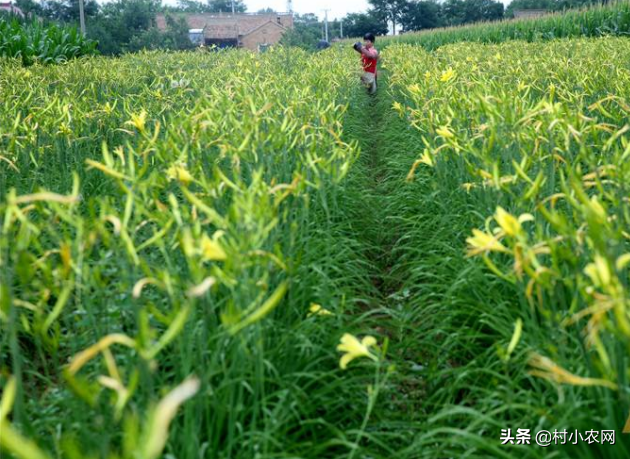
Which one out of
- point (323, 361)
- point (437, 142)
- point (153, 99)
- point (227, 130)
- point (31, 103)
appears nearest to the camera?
point (323, 361)

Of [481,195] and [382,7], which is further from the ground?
[382,7]

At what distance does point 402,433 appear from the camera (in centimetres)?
301

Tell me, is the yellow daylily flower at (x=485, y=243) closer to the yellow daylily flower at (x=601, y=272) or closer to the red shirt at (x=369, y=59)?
the yellow daylily flower at (x=601, y=272)

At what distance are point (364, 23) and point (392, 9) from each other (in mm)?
3521

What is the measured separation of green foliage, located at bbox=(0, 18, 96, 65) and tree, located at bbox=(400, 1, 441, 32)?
54828 millimetres

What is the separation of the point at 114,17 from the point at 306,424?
43.0 m

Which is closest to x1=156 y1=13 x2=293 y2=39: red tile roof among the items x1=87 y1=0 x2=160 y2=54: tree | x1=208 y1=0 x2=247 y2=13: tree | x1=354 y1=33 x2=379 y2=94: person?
x1=87 y1=0 x2=160 y2=54: tree

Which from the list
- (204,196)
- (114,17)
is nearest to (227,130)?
(204,196)

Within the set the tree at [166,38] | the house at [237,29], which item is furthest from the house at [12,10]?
the house at [237,29]

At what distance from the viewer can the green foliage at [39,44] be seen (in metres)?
15.9

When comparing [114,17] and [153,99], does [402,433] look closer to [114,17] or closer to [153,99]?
[153,99]

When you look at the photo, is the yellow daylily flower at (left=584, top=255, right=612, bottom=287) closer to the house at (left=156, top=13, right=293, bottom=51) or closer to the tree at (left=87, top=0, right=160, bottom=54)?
the tree at (left=87, top=0, right=160, bottom=54)

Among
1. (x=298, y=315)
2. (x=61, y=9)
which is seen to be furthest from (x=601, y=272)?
(x=61, y=9)

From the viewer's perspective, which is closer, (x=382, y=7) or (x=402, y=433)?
(x=402, y=433)
